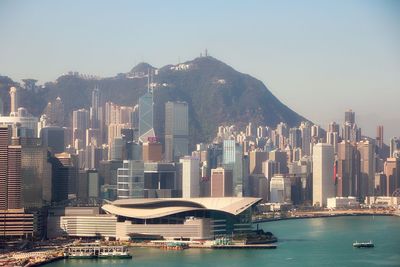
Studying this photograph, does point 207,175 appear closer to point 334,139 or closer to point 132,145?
point 132,145

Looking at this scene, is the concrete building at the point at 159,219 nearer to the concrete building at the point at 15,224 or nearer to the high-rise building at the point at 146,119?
the concrete building at the point at 15,224

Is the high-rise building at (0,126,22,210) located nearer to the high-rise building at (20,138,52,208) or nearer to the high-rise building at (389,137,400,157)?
the high-rise building at (20,138,52,208)

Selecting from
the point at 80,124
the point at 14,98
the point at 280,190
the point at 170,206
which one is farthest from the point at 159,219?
the point at 80,124

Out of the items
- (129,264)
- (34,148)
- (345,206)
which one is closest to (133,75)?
(345,206)

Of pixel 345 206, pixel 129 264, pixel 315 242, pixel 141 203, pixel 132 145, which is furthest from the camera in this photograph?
pixel 132 145

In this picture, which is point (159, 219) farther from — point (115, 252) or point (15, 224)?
point (115, 252)
